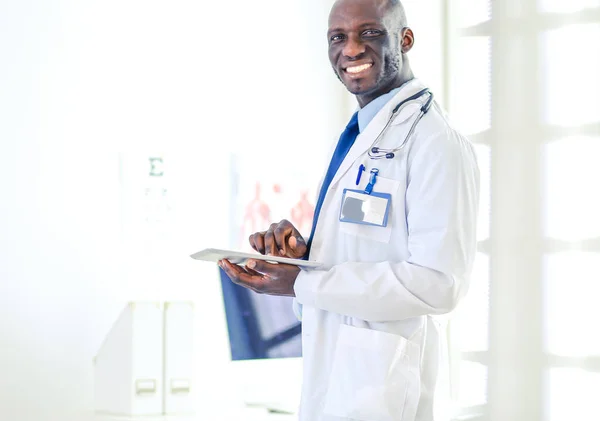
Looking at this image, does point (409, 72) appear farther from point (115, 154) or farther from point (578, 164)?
point (115, 154)

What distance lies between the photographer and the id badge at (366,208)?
158 centimetres

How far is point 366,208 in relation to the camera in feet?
5.21

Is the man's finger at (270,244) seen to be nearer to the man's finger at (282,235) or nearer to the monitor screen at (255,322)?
the man's finger at (282,235)

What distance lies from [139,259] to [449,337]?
1164mm

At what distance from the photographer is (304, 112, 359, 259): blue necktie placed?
1735 millimetres

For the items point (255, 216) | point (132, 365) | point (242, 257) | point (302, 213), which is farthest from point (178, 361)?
point (242, 257)

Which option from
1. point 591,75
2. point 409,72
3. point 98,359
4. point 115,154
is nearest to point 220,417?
point 98,359

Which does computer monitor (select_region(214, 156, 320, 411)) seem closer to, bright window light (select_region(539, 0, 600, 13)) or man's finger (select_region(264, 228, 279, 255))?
man's finger (select_region(264, 228, 279, 255))

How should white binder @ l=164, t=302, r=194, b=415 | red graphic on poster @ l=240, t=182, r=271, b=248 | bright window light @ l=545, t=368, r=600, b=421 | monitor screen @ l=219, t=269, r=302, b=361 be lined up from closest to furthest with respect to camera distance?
bright window light @ l=545, t=368, r=600, b=421
white binder @ l=164, t=302, r=194, b=415
monitor screen @ l=219, t=269, r=302, b=361
red graphic on poster @ l=240, t=182, r=271, b=248

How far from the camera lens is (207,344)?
121 inches

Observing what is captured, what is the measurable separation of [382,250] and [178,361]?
1.25m

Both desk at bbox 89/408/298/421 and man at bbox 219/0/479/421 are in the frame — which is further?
desk at bbox 89/408/298/421

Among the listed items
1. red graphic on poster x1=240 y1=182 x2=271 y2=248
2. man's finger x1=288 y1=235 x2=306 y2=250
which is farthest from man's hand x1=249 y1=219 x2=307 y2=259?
red graphic on poster x1=240 y1=182 x2=271 y2=248

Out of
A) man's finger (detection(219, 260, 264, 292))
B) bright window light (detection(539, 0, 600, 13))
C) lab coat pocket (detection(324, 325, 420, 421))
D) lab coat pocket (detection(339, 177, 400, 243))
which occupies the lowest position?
lab coat pocket (detection(324, 325, 420, 421))
